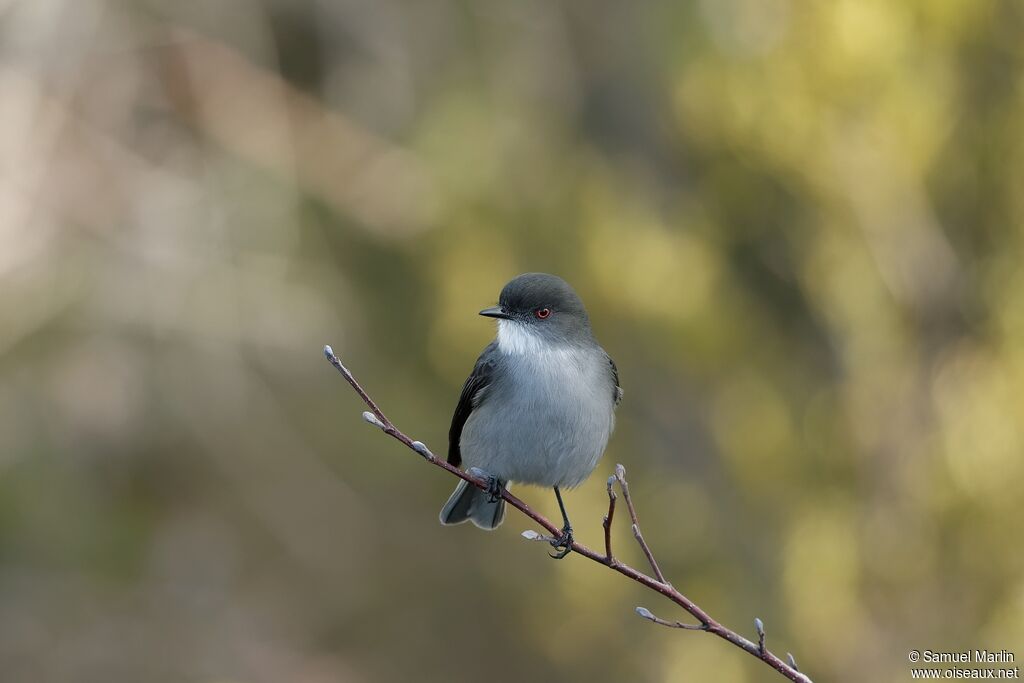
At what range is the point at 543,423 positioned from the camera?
13.3 feet

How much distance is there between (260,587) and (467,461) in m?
5.45

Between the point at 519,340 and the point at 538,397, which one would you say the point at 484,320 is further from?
the point at 538,397

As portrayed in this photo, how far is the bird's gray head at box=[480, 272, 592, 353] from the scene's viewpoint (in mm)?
4320

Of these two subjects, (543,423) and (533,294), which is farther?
(533,294)

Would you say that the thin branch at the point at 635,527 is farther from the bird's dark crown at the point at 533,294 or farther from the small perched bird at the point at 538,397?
the bird's dark crown at the point at 533,294

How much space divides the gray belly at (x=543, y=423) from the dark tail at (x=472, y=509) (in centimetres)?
37

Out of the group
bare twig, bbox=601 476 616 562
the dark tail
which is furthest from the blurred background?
bare twig, bbox=601 476 616 562

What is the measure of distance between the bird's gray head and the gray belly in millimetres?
90

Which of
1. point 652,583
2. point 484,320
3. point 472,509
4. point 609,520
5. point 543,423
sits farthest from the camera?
point 484,320

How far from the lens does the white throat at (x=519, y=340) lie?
14.0ft

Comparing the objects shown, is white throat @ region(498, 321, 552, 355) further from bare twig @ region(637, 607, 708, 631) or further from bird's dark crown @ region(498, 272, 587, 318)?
bare twig @ region(637, 607, 708, 631)

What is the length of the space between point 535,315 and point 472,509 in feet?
2.90

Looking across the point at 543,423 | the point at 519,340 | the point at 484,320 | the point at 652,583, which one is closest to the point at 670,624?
the point at 652,583

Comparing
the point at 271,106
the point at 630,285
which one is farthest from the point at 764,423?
the point at 271,106
